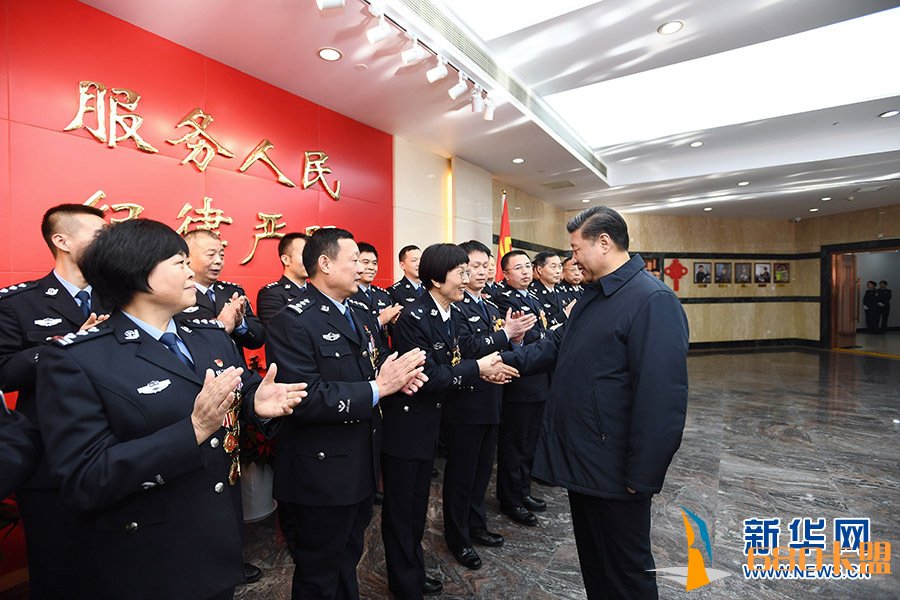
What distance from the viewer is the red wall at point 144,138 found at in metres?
2.74

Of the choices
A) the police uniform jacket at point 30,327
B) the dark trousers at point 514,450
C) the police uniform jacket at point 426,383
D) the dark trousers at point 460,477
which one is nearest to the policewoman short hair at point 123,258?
the police uniform jacket at point 30,327

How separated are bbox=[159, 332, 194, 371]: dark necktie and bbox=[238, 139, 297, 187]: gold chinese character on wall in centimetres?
302

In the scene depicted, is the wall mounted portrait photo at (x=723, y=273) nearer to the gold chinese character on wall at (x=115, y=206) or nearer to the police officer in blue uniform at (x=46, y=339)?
the gold chinese character on wall at (x=115, y=206)

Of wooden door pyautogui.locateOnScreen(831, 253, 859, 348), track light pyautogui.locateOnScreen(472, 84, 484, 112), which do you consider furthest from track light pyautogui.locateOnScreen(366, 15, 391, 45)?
wooden door pyautogui.locateOnScreen(831, 253, 859, 348)

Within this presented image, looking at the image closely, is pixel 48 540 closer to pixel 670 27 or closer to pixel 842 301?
pixel 670 27

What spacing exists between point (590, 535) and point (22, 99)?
375 centimetres

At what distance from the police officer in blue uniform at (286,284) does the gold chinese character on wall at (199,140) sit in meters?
0.85

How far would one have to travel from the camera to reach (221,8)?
10.1ft

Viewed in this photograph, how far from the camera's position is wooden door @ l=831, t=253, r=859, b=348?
39.6 feet

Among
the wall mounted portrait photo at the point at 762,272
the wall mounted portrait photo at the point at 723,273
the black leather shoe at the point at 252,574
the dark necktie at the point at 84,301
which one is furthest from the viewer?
the wall mounted portrait photo at the point at 762,272

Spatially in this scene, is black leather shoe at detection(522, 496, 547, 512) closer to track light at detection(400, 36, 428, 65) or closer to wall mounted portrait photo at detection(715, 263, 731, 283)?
track light at detection(400, 36, 428, 65)

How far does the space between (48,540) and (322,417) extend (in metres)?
1.16

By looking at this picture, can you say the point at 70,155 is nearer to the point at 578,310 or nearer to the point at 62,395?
the point at 62,395

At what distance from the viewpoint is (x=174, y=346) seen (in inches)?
54.2
